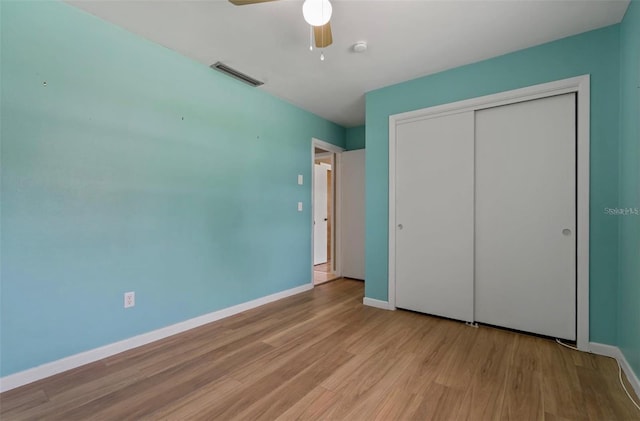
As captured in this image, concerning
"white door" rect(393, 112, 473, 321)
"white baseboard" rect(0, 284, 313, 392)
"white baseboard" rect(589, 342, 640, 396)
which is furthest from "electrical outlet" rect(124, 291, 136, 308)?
"white baseboard" rect(589, 342, 640, 396)

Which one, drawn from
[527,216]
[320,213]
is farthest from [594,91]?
[320,213]

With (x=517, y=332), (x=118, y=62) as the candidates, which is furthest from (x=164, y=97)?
(x=517, y=332)

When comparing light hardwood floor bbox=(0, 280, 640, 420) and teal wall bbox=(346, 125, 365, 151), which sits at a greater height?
teal wall bbox=(346, 125, 365, 151)

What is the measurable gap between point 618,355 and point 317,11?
3094mm

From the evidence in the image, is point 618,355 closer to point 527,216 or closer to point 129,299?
point 527,216

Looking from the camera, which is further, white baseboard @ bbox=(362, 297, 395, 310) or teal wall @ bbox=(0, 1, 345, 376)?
white baseboard @ bbox=(362, 297, 395, 310)

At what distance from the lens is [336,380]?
175cm

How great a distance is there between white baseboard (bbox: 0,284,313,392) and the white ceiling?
7.89ft

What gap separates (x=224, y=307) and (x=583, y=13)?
12.4 ft

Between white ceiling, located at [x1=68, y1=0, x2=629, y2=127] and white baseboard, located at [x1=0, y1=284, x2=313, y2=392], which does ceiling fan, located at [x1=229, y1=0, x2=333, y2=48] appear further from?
white baseboard, located at [x1=0, y1=284, x2=313, y2=392]

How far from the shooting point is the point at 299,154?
3754mm

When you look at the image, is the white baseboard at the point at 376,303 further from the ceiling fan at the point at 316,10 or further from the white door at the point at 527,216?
the ceiling fan at the point at 316,10

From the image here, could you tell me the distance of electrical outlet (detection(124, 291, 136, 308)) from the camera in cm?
213

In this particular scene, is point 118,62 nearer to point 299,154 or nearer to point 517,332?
point 299,154
